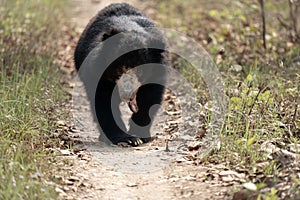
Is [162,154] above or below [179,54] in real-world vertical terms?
below

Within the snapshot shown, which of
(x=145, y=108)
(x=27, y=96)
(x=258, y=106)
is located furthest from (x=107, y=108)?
(x=258, y=106)

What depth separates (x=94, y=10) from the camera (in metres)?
11.6

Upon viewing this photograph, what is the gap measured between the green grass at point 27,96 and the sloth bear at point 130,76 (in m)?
0.52

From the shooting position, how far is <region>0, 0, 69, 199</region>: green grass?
13.1ft

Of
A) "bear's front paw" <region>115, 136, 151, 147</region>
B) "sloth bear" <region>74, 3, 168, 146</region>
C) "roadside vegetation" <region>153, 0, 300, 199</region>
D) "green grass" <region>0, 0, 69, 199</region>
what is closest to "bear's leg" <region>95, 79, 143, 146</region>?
"sloth bear" <region>74, 3, 168, 146</region>

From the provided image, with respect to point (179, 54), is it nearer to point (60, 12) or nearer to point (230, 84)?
point (230, 84)

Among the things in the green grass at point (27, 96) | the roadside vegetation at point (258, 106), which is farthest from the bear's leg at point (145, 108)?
the green grass at point (27, 96)

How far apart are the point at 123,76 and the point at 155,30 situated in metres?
0.68

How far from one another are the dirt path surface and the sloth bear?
226 millimetres

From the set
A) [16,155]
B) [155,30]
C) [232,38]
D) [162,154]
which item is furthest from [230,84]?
[16,155]

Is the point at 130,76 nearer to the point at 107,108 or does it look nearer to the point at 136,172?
the point at 107,108

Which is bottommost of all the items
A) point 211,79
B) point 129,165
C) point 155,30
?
point 129,165

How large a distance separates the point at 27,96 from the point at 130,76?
1.13 metres

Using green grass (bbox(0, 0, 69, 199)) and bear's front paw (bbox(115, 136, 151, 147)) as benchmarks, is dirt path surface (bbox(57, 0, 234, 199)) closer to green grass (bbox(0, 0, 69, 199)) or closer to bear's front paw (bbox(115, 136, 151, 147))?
bear's front paw (bbox(115, 136, 151, 147))
